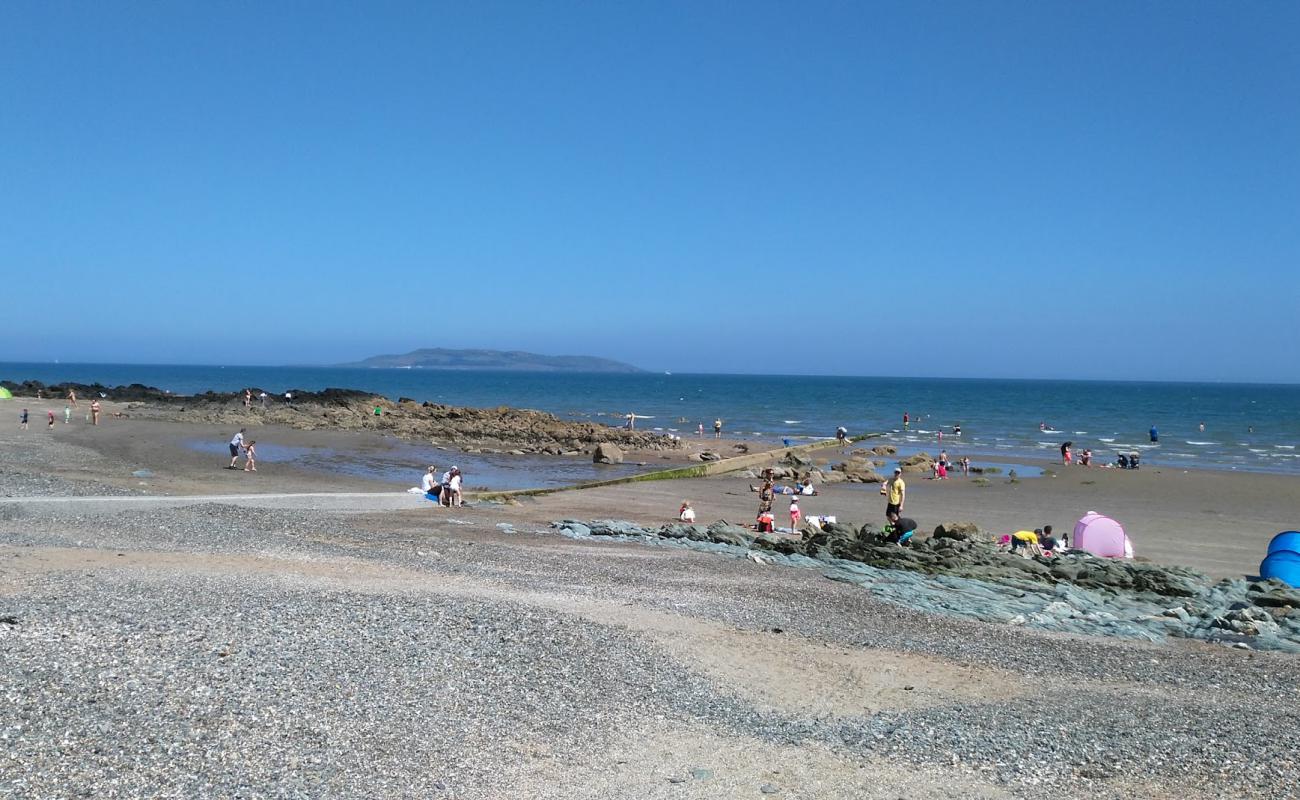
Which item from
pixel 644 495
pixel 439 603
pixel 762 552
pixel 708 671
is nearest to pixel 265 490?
pixel 644 495

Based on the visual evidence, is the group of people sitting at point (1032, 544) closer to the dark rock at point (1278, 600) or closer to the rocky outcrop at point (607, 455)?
the dark rock at point (1278, 600)

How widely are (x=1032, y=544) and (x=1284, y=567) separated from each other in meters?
4.51

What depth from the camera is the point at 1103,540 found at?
20.9 meters

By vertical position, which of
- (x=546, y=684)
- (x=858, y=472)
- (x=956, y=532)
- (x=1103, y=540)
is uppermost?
(x=546, y=684)

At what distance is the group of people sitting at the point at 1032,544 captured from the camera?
19.7m

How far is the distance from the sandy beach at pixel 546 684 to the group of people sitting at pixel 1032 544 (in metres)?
6.05

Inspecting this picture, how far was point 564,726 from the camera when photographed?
823 cm

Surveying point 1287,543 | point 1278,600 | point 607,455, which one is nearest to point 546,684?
point 1278,600

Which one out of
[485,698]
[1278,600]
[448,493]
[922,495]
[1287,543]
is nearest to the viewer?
[485,698]

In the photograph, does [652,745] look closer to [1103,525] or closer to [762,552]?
[762,552]

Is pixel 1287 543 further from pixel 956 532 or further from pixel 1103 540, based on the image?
pixel 956 532

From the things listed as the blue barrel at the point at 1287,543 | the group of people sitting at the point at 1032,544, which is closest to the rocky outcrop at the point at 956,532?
the group of people sitting at the point at 1032,544

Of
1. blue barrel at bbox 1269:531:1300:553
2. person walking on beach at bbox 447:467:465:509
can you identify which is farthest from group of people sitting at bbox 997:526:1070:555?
person walking on beach at bbox 447:467:465:509

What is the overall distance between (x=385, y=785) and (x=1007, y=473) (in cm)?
3764
